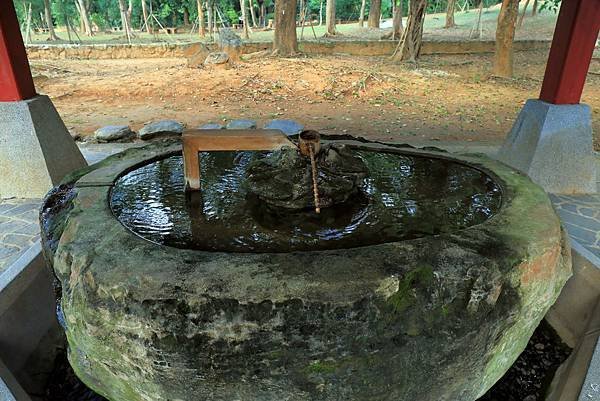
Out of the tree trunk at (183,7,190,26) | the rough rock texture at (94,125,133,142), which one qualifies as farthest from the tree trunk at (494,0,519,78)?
the tree trunk at (183,7,190,26)

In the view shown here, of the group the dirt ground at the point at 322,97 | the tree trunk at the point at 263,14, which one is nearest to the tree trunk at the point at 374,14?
the tree trunk at the point at 263,14

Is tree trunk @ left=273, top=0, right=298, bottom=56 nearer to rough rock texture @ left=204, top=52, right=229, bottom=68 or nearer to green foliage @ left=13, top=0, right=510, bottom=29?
rough rock texture @ left=204, top=52, right=229, bottom=68

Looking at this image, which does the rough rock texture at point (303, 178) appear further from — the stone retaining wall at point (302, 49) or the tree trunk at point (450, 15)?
the tree trunk at point (450, 15)

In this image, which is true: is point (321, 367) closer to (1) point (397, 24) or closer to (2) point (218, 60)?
(2) point (218, 60)

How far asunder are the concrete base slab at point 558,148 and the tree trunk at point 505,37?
717 centimetres

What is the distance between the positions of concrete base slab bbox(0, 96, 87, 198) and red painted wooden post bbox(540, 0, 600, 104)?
205 inches

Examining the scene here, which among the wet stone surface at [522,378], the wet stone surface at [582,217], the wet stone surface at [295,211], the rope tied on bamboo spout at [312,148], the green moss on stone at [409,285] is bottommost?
the wet stone surface at [522,378]

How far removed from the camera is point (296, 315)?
1.63 metres

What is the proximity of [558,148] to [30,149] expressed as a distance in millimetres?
5406

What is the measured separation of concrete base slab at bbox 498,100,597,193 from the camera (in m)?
4.33

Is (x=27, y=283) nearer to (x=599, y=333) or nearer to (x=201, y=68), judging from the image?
(x=599, y=333)

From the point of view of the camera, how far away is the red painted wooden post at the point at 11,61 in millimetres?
3994

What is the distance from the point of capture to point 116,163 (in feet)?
10.6

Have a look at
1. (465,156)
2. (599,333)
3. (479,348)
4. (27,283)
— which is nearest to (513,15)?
(465,156)
